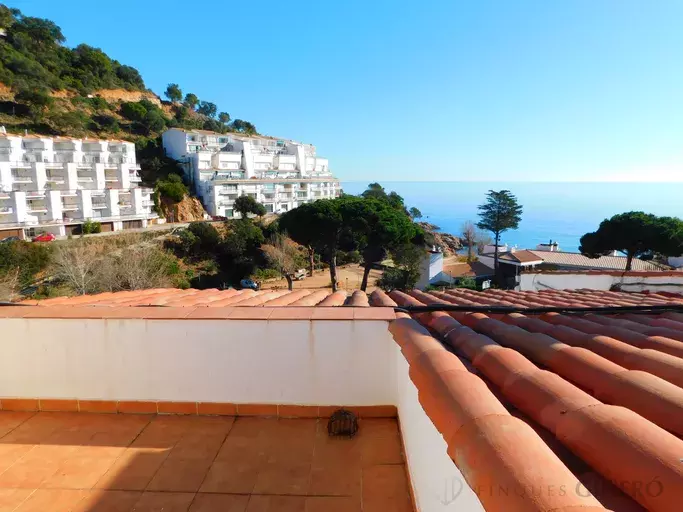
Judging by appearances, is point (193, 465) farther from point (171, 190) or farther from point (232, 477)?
point (171, 190)

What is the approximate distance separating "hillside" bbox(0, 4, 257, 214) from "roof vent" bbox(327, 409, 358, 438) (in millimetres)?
48500

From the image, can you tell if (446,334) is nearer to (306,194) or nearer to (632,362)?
(632,362)

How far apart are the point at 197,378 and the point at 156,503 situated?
935mm

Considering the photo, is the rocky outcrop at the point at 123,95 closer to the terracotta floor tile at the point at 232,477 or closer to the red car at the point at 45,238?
the red car at the point at 45,238

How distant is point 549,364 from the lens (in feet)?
6.36

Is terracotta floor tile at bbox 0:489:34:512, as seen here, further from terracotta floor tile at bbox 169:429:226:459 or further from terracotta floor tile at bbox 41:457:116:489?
terracotta floor tile at bbox 169:429:226:459

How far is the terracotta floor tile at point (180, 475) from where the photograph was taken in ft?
7.72

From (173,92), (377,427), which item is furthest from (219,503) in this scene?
(173,92)

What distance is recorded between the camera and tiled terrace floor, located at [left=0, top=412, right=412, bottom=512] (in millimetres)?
2248

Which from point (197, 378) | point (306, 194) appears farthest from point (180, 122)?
point (197, 378)

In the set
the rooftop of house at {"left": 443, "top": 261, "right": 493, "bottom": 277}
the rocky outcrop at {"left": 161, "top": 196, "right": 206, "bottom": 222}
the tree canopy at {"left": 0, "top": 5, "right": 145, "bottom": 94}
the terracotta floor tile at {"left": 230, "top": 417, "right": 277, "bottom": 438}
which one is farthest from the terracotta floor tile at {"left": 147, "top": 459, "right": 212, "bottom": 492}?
the tree canopy at {"left": 0, "top": 5, "right": 145, "bottom": 94}

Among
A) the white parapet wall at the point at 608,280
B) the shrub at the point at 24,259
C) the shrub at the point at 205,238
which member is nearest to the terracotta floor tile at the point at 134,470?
the white parapet wall at the point at 608,280

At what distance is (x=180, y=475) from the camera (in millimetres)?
2451

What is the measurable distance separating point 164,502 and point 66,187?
47438mm
